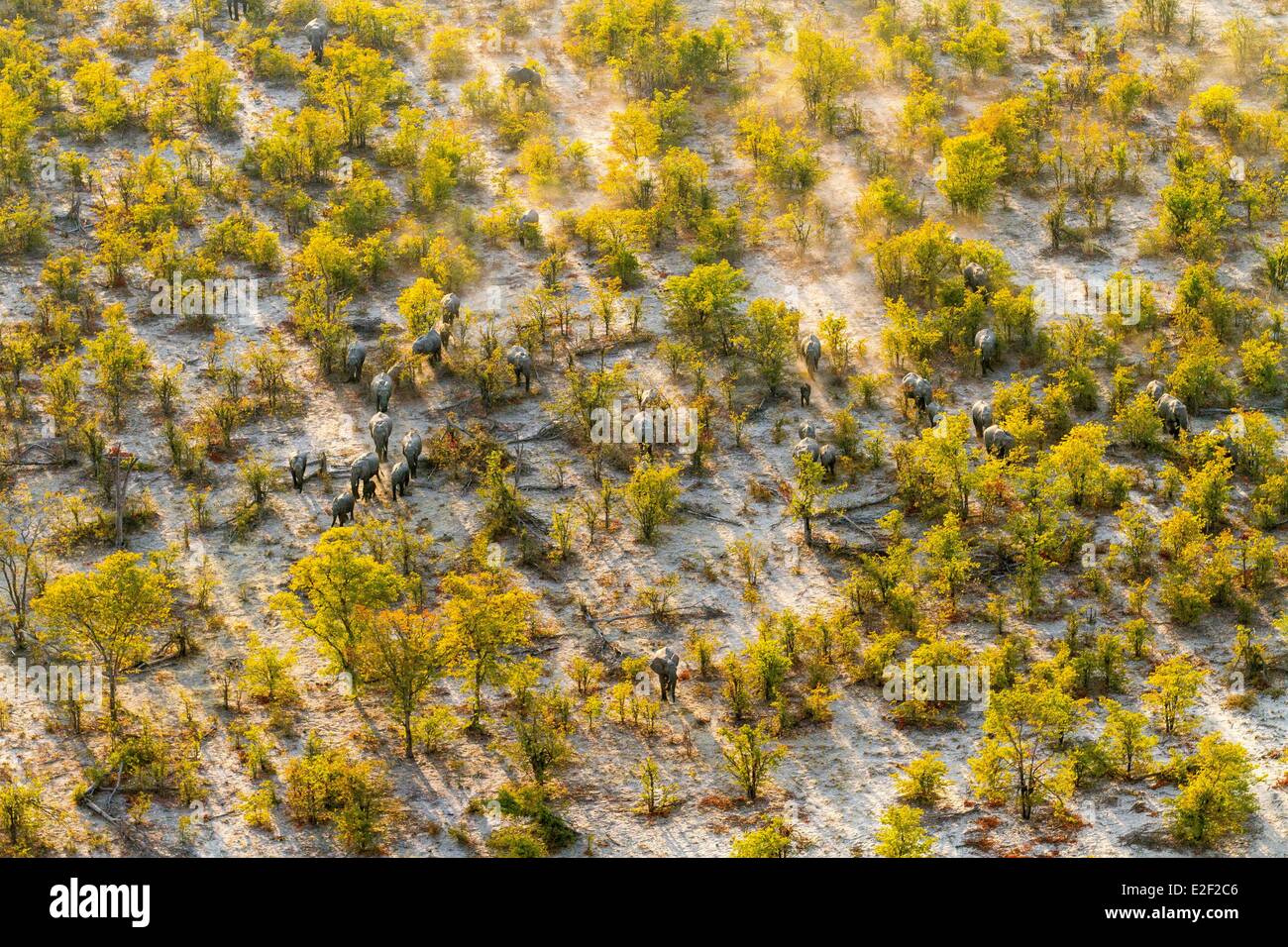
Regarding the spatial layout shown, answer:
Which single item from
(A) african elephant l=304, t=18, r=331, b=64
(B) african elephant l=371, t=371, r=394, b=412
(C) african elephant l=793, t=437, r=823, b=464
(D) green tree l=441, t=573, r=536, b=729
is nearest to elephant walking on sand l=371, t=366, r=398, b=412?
(B) african elephant l=371, t=371, r=394, b=412

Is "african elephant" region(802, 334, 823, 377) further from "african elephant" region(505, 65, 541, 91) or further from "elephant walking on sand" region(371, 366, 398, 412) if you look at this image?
"african elephant" region(505, 65, 541, 91)

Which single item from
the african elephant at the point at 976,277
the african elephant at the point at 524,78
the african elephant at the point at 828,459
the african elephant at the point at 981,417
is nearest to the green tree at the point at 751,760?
the african elephant at the point at 828,459

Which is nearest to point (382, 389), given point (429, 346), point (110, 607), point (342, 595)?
point (429, 346)

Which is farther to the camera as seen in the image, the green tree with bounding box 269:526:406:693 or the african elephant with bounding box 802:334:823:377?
the african elephant with bounding box 802:334:823:377

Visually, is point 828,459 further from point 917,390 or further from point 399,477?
point 399,477
